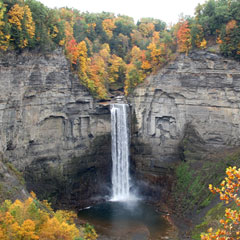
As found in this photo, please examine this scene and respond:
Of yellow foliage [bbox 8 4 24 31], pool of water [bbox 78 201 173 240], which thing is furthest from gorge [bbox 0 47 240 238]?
yellow foliage [bbox 8 4 24 31]

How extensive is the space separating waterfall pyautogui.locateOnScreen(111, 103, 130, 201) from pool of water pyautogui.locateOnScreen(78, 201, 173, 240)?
130 inches

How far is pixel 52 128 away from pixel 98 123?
7.21 m

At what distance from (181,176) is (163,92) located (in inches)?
440

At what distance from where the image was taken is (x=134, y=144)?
5269cm

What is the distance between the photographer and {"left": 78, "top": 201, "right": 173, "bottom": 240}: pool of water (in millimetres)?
40000

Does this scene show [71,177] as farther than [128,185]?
No

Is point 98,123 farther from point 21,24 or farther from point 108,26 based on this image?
point 108,26

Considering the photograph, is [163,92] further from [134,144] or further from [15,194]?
[15,194]

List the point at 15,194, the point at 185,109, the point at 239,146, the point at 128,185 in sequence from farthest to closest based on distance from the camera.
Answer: the point at 128,185 < the point at 185,109 < the point at 239,146 < the point at 15,194

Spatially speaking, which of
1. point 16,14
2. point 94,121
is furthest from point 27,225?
point 94,121

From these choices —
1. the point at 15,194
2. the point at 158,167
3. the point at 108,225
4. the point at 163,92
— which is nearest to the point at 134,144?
the point at 158,167

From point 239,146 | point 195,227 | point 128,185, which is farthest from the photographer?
point 128,185

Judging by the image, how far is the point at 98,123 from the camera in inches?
2019

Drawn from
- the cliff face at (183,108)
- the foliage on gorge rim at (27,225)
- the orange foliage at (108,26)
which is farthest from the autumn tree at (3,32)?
the orange foliage at (108,26)
